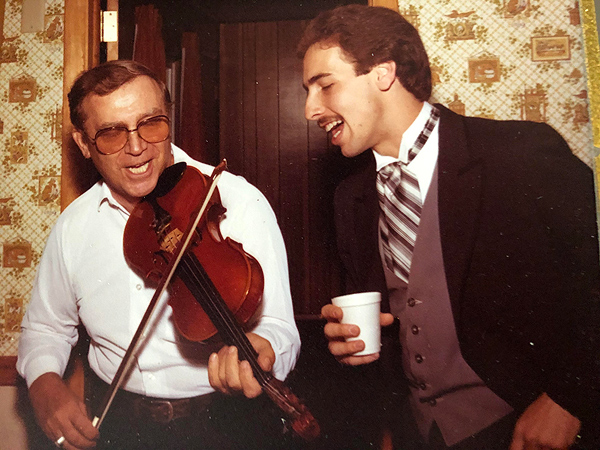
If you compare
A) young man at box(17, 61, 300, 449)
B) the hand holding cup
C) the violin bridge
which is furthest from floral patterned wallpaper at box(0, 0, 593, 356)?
the hand holding cup

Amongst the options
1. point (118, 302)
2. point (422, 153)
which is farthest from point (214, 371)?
point (422, 153)

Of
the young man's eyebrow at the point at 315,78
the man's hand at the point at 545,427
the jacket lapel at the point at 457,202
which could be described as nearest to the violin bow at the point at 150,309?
the young man's eyebrow at the point at 315,78

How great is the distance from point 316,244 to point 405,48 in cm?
49

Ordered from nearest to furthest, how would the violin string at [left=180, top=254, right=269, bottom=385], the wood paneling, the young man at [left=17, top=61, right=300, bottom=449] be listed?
the violin string at [left=180, top=254, right=269, bottom=385]
the young man at [left=17, top=61, right=300, bottom=449]
the wood paneling

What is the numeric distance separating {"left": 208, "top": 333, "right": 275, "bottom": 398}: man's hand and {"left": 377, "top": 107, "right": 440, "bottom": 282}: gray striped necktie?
33 centimetres

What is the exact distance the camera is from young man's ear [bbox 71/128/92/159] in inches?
40.2

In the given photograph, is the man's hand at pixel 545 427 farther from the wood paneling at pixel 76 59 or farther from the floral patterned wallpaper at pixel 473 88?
the wood paneling at pixel 76 59

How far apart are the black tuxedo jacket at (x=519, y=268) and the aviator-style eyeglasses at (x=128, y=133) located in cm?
63

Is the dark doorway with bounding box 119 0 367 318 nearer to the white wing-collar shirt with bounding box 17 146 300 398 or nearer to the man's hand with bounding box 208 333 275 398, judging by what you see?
the white wing-collar shirt with bounding box 17 146 300 398

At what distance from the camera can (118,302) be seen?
979 mm

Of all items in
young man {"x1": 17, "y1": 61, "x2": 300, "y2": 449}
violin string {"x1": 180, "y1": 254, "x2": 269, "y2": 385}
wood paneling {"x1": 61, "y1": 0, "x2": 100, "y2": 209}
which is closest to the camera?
violin string {"x1": 180, "y1": 254, "x2": 269, "y2": 385}

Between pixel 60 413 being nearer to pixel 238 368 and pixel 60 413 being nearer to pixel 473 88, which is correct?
pixel 238 368

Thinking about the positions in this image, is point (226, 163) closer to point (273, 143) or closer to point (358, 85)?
point (273, 143)

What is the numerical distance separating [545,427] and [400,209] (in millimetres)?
529
